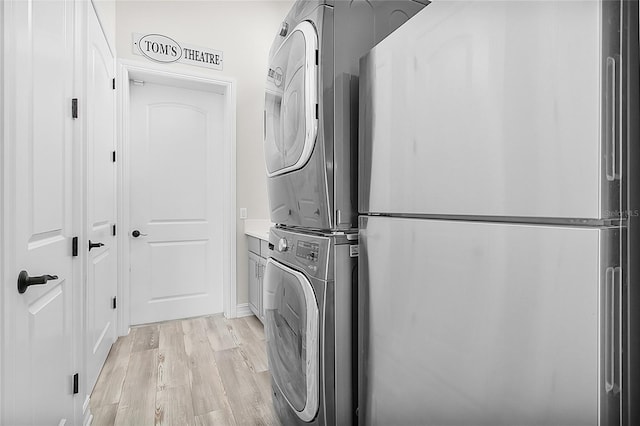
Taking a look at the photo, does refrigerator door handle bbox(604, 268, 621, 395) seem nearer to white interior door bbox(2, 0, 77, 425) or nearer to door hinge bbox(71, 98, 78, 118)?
→ white interior door bbox(2, 0, 77, 425)

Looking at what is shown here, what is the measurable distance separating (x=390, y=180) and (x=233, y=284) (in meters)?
2.61

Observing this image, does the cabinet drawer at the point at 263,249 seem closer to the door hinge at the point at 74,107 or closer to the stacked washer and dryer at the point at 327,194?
the stacked washer and dryer at the point at 327,194

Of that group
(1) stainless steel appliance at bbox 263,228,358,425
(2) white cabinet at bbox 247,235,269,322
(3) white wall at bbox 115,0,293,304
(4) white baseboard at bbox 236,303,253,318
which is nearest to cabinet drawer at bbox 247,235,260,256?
(2) white cabinet at bbox 247,235,269,322

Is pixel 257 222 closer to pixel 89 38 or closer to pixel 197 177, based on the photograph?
pixel 197 177

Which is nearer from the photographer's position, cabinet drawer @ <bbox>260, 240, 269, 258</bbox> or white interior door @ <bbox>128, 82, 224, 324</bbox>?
cabinet drawer @ <bbox>260, 240, 269, 258</bbox>

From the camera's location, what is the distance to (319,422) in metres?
1.32

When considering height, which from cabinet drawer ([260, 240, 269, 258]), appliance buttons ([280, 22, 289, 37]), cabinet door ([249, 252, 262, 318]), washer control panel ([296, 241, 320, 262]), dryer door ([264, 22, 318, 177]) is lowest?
cabinet door ([249, 252, 262, 318])

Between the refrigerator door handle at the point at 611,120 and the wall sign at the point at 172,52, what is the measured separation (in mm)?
3276

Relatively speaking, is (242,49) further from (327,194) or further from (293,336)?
(293,336)

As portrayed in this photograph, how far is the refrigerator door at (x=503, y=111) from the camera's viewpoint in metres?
0.61

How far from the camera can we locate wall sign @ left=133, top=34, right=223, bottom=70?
10.0 ft

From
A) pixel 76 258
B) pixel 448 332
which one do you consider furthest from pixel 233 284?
pixel 448 332

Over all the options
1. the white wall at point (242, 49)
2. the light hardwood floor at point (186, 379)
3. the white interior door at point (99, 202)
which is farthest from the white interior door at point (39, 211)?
the white wall at point (242, 49)

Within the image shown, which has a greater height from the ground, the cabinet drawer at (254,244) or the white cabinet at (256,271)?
the cabinet drawer at (254,244)
